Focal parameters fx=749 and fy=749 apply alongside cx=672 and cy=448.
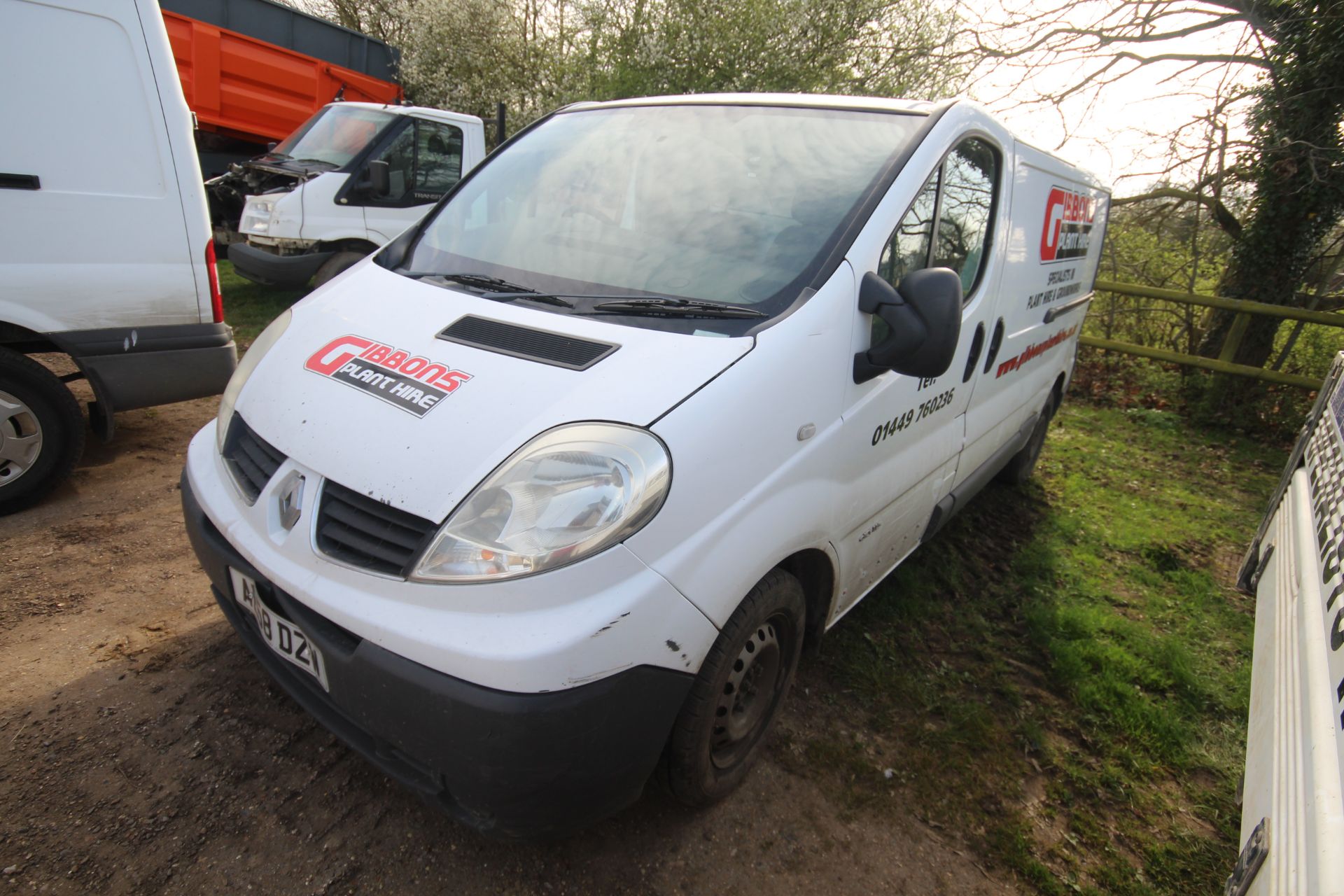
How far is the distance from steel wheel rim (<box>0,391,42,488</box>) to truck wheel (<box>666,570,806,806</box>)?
3.14 m

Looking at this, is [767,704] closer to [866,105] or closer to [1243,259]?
[866,105]

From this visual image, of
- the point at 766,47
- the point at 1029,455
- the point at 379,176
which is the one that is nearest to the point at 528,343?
the point at 1029,455

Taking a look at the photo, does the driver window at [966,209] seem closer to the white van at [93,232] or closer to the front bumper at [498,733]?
the front bumper at [498,733]

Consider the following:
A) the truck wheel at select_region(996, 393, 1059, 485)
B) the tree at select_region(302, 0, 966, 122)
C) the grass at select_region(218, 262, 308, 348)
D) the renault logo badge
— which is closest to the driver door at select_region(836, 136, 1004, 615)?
the renault logo badge

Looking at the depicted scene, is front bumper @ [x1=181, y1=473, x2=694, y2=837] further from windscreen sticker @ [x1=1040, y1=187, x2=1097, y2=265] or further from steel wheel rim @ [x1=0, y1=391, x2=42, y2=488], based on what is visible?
windscreen sticker @ [x1=1040, y1=187, x2=1097, y2=265]

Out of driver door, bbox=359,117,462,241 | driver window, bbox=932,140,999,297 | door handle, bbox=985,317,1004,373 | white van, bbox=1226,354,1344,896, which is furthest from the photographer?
driver door, bbox=359,117,462,241

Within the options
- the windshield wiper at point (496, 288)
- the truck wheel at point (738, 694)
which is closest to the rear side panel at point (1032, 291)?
the truck wheel at point (738, 694)

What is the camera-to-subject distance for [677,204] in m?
2.38

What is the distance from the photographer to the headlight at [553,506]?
1.53 metres

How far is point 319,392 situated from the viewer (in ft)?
6.20

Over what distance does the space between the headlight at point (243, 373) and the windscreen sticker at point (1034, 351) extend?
2731 mm

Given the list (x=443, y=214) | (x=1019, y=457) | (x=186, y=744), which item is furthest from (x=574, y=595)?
(x=1019, y=457)

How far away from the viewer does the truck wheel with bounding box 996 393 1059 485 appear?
4.72 m

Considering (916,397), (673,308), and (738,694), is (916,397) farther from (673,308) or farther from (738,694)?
(738,694)
